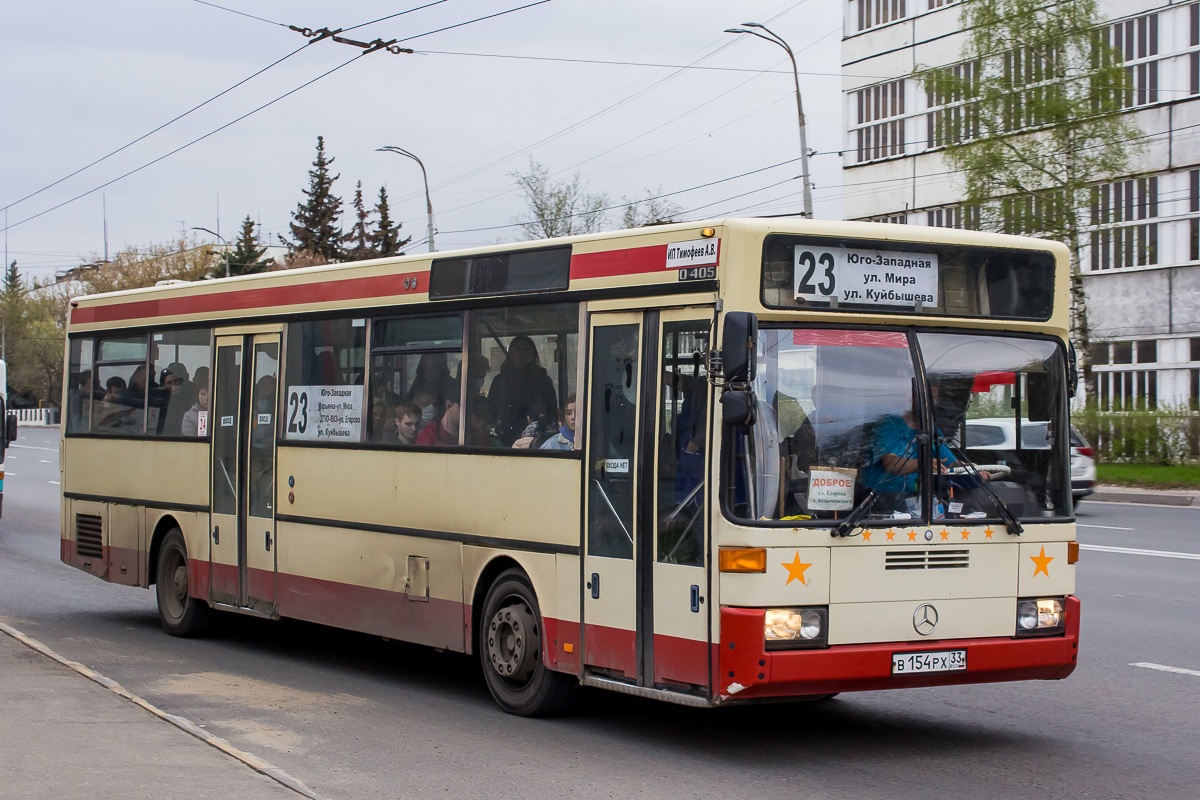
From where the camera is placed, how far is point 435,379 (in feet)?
32.2

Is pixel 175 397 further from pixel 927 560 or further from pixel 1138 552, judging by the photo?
pixel 1138 552

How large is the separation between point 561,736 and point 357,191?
88.6 meters

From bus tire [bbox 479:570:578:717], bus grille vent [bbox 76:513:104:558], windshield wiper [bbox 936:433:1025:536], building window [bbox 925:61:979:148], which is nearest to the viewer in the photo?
windshield wiper [bbox 936:433:1025:536]

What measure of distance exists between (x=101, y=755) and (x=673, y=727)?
3285 millimetres

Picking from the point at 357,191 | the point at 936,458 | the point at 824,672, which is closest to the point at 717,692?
the point at 824,672

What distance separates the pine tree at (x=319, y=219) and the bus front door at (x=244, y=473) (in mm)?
80636

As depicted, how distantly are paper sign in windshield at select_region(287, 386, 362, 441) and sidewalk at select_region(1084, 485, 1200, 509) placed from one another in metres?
19.2

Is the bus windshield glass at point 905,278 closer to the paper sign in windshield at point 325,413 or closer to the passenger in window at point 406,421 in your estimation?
the passenger in window at point 406,421

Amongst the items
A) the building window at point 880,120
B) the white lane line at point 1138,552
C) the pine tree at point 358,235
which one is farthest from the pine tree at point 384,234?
the white lane line at point 1138,552

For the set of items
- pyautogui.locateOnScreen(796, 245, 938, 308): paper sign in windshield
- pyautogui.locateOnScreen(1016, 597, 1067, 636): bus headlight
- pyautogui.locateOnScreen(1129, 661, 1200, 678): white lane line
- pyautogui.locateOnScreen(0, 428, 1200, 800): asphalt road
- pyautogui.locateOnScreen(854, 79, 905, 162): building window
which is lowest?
pyautogui.locateOnScreen(0, 428, 1200, 800): asphalt road

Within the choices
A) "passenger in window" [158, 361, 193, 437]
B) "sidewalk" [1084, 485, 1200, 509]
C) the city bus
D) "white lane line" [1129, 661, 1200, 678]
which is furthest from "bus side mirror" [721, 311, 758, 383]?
"sidewalk" [1084, 485, 1200, 509]

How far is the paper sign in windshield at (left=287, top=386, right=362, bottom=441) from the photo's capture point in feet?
34.9

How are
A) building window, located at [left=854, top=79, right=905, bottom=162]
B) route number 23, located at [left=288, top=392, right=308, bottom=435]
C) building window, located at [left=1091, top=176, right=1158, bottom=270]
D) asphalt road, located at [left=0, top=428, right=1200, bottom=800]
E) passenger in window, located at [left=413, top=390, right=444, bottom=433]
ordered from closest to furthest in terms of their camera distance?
asphalt road, located at [left=0, top=428, right=1200, bottom=800] < passenger in window, located at [left=413, top=390, right=444, bottom=433] < route number 23, located at [left=288, top=392, right=308, bottom=435] < building window, located at [left=1091, top=176, right=1158, bottom=270] < building window, located at [left=854, top=79, right=905, bottom=162]

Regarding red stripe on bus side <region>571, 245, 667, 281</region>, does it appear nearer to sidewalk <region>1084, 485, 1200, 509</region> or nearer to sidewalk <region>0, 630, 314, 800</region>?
sidewalk <region>0, 630, 314, 800</region>
